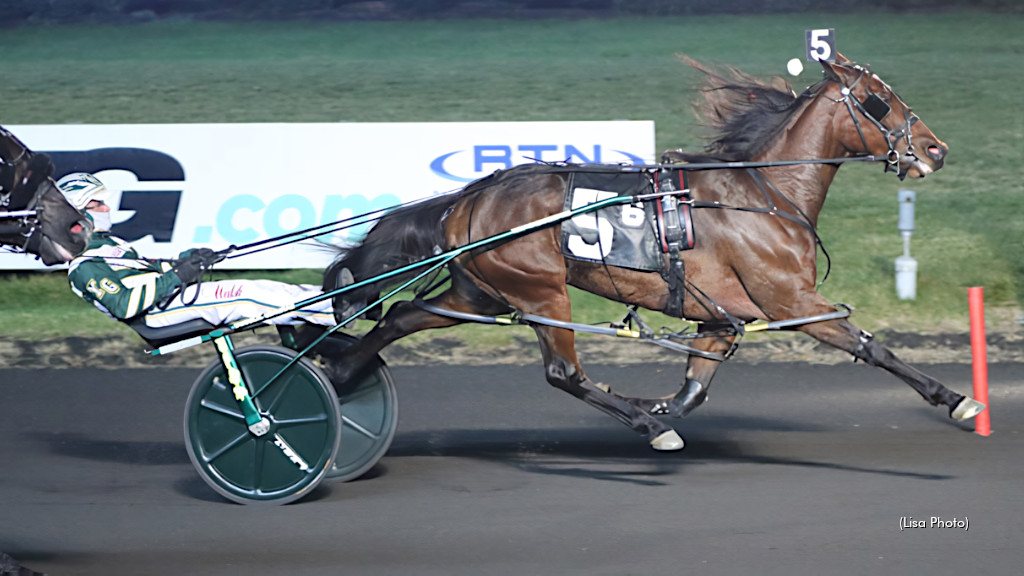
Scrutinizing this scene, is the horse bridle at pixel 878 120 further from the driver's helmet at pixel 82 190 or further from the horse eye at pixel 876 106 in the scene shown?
the driver's helmet at pixel 82 190

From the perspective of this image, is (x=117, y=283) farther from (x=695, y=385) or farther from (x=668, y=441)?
(x=695, y=385)

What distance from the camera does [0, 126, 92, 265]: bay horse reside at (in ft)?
14.7

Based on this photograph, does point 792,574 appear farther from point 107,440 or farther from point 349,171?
point 349,171

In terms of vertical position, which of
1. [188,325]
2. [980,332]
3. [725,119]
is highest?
[725,119]

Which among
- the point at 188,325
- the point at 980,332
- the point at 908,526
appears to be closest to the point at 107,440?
the point at 188,325

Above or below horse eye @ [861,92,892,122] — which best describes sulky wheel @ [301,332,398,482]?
below

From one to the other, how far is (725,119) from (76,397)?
407 centimetres

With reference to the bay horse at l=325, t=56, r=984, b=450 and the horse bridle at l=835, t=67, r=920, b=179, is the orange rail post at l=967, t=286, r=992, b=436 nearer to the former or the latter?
the bay horse at l=325, t=56, r=984, b=450

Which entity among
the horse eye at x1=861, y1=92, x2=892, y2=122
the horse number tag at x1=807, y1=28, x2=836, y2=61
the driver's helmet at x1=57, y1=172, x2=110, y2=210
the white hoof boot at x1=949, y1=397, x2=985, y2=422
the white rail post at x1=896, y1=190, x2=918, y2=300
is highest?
the horse number tag at x1=807, y1=28, x2=836, y2=61

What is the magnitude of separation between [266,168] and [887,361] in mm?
5495

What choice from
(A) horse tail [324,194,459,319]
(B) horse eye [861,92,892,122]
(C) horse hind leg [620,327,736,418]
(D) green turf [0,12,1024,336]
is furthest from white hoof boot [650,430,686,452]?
(D) green turf [0,12,1024,336]

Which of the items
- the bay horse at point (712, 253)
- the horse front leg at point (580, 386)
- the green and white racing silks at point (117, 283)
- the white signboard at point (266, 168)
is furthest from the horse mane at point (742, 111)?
the white signboard at point (266, 168)

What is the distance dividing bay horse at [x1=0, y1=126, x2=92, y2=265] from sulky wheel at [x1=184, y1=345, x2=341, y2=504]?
0.87 metres

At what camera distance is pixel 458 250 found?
5.48 meters
